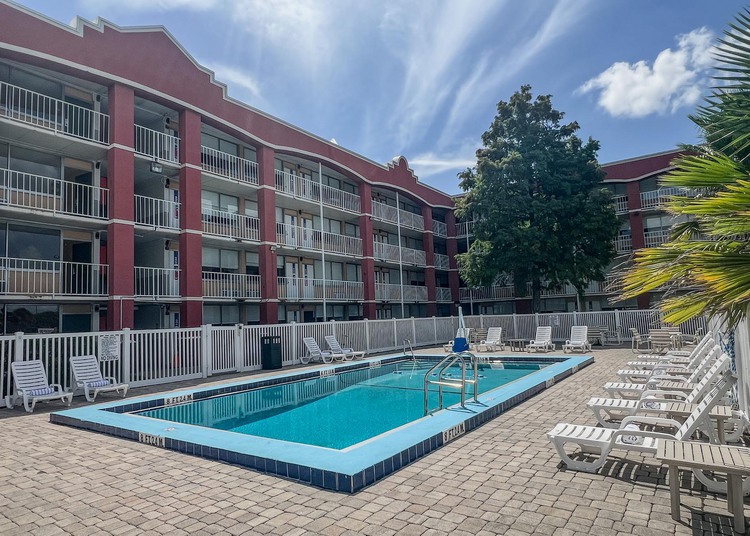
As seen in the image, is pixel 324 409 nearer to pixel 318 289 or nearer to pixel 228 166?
pixel 228 166

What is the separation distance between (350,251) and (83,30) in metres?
15.6

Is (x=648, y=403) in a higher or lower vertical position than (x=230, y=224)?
lower

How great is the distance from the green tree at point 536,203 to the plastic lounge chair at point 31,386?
2116 centimetres

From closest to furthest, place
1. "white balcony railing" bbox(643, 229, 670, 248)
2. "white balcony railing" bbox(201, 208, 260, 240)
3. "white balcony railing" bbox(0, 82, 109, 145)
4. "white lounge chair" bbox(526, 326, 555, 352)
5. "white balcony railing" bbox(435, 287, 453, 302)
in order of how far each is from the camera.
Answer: "white balcony railing" bbox(0, 82, 109, 145) < "white lounge chair" bbox(526, 326, 555, 352) < "white balcony railing" bbox(201, 208, 260, 240) < "white balcony railing" bbox(643, 229, 670, 248) < "white balcony railing" bbox(435, 287, 453, 302)

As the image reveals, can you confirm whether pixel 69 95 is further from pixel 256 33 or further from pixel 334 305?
pixel 334 305

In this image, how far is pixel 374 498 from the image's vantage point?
13.6 ft

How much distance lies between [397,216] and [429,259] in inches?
173

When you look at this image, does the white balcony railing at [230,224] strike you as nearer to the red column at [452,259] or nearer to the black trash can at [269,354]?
the black trash can at [269,354]

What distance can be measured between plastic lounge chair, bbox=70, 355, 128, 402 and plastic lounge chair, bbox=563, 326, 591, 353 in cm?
1582

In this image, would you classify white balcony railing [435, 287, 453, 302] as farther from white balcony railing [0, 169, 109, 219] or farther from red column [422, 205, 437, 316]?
white balcony railing [0, 169, 109, 219]

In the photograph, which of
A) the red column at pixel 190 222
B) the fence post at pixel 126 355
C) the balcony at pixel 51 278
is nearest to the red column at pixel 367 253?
the red column at pixel 190 222

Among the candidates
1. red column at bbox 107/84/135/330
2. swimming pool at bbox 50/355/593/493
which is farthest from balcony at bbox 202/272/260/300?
swimming pool at bbox 50/355/593/493

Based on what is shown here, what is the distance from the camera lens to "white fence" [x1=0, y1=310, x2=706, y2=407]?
10906mm

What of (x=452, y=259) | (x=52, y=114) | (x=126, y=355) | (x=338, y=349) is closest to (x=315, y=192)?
(x=338, y=349)
